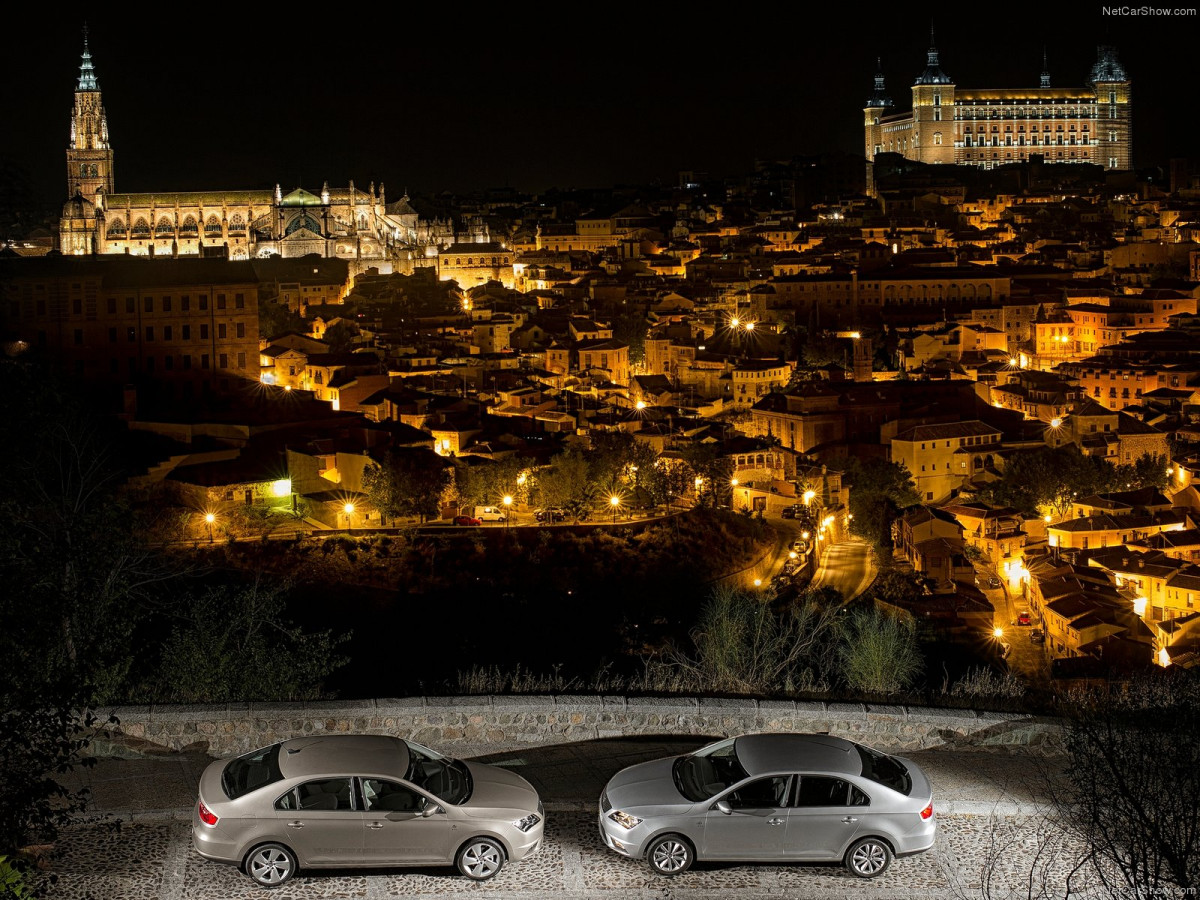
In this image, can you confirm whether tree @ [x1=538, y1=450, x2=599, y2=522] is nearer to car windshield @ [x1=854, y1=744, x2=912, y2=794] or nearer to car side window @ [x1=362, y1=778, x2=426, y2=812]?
car windshield @ [x1=854, y1=744, x2=912, y2=794]

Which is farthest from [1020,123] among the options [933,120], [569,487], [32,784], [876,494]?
[32,784]

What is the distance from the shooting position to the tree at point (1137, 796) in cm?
429

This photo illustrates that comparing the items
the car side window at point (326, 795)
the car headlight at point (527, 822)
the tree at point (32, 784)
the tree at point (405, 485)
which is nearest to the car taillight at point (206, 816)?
the car side window at point (326, 795)

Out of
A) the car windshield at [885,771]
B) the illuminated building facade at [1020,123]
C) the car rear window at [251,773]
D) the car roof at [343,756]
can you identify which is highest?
the illuminated building facade at [1020,123]

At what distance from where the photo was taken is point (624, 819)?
16.0 ft

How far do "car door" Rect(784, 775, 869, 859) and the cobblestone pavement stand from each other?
0.37 ft

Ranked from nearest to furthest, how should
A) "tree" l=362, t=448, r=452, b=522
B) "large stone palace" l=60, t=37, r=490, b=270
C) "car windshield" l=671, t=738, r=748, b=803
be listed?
"car windshield" l=671, t=738, r=748, b=803 → "tree" l=362, t=448, r=452, b=522 → "large stone palace" l=60, t=37, r=490, b=270

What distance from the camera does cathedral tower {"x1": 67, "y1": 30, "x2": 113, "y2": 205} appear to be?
182 ft

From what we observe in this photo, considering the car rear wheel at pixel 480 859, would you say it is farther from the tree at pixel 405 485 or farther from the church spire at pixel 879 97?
the church spire at pixel 879 97

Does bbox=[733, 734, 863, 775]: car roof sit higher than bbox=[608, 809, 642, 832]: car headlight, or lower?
higher

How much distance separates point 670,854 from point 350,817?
108cm

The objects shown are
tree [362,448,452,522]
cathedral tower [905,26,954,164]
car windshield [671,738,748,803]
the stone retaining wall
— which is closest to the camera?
car windshield [671,738,748,803]

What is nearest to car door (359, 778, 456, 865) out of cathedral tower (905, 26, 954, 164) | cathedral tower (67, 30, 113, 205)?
A: cathedral tower (67, 30, 113, 205)

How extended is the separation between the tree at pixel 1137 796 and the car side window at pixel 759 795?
997mm
